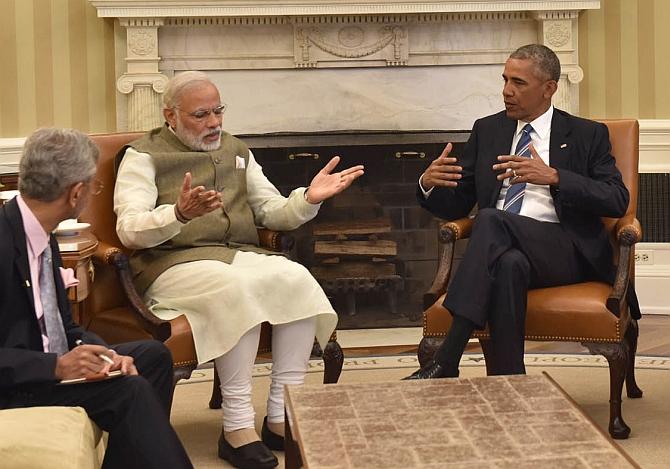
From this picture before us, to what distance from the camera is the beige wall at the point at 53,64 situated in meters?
5.52

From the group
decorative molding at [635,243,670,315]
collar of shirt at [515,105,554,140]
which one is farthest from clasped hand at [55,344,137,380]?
decorative molding at [635,243,670,315]

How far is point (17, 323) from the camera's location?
2572mm

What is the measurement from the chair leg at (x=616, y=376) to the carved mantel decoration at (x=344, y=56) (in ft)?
7.56

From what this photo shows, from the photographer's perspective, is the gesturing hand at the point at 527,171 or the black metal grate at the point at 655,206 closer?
the gesturing hand at the point at 527,171

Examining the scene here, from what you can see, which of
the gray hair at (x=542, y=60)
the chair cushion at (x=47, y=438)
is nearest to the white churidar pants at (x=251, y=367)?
the chair cushion at (x=47, y=438)

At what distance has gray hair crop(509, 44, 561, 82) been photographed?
3998 millimetres

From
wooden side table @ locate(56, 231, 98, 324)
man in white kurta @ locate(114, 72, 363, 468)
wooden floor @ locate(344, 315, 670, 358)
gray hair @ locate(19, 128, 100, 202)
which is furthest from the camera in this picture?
wooden floor @ locate(344, 315, 670, 358)

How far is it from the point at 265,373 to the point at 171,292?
124 centimetres

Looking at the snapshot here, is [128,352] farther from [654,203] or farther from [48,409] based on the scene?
[654,203]

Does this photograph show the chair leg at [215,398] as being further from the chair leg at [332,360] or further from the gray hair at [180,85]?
the gray hair at [180,85]

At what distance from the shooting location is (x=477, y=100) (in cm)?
578

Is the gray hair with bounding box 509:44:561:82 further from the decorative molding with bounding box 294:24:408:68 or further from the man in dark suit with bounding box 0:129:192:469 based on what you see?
the man in dark suit with bounding box 0:129:192:469

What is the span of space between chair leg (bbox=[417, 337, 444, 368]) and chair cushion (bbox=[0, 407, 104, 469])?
4.96 feet

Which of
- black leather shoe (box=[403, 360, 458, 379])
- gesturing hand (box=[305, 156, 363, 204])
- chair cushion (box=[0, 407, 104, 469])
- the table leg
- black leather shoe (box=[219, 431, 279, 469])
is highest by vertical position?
gesturing hand (box=[305, 156, 363, 204])
